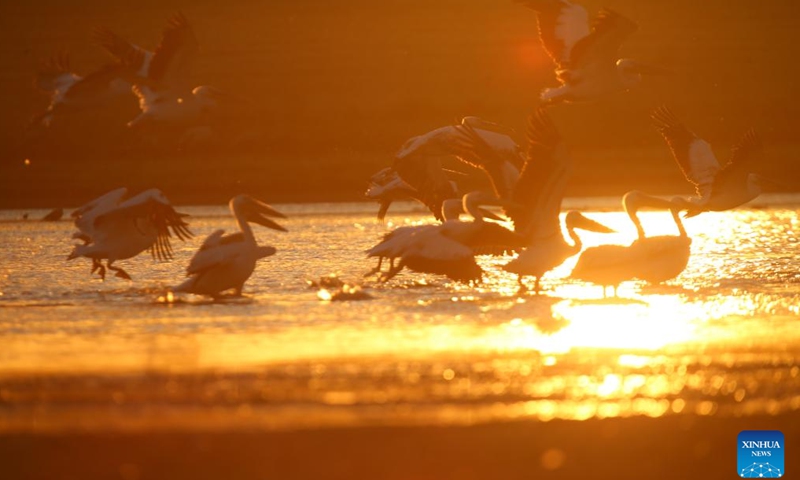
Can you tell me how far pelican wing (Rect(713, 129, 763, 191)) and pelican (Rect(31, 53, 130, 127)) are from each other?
5.83m

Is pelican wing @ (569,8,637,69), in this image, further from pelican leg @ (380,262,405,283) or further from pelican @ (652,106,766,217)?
pelican leg @ (380,262,405,283)

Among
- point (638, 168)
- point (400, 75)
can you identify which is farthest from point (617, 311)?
point (400, 75)

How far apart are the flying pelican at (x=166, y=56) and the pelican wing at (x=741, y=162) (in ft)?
18.1

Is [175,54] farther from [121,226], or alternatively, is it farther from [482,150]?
[482,150]

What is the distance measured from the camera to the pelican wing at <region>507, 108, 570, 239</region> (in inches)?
402

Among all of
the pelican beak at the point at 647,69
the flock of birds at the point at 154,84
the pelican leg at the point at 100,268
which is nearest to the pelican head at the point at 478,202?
the pelican leg at the point at 100,268

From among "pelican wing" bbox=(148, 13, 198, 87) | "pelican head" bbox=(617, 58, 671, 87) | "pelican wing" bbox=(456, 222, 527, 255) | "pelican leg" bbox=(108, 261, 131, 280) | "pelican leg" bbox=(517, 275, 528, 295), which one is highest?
"pelican wing" bbox=(148, 13, 198, 87)

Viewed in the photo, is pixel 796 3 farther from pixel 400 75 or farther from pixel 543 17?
pixel 543 17

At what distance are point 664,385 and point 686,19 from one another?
2316 cm

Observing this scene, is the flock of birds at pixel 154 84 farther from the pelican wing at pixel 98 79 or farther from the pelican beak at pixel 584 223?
the pelican beak at pixel 584 223

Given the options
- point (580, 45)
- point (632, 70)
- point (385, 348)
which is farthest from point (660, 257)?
point (632, 70)

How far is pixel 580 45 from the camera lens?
12273 mm

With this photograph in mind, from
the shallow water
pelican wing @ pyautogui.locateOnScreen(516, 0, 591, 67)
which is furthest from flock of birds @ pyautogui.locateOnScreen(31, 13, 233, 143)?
pelican wing @ pyautogui.locateOnScreen(516, 0, 591, 67)

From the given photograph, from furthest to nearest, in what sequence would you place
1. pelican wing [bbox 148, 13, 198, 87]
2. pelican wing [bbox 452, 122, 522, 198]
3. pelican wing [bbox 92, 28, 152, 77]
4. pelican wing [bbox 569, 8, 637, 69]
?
pelican wing [bbox 92, 28, 152, 77]
pelican wing [bbox 148, 13, 198, 87]
pelican wing [bbox 569, 8, 637, 69]
pelican wing [bbox 452, 122, 522, 198]
